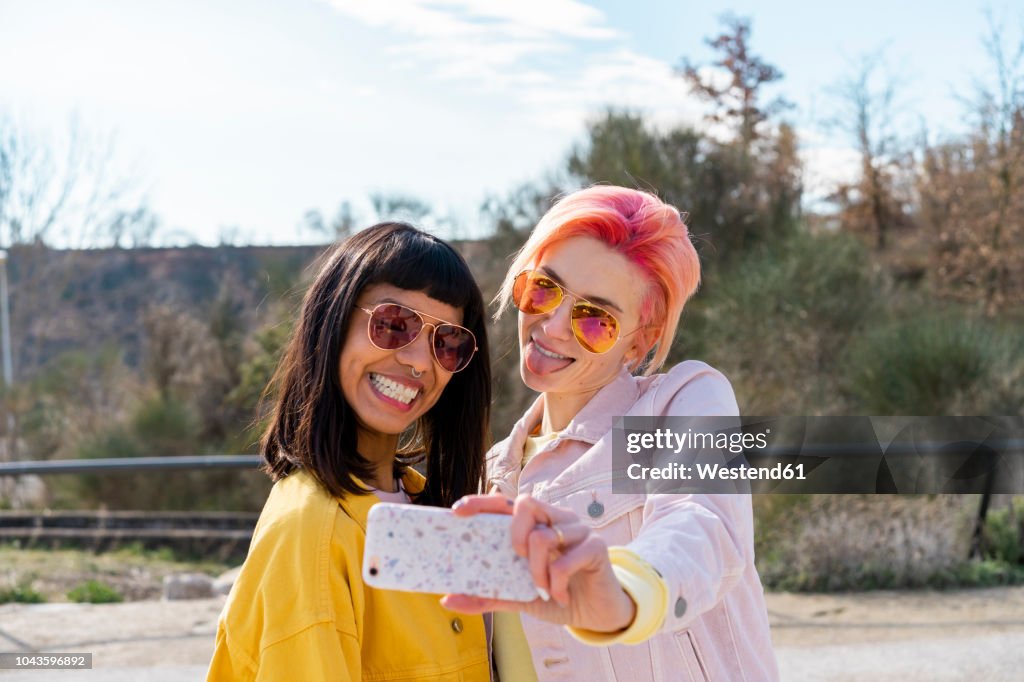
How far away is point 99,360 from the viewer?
48.6 feet

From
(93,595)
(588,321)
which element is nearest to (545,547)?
(588,321)

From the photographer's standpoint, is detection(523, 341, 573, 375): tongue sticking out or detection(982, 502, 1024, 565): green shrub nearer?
detection(523, 341, 573, 375): tongue sticking out

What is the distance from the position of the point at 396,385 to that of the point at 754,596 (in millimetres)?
891

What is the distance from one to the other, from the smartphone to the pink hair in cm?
95

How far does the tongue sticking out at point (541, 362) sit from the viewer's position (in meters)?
2.18

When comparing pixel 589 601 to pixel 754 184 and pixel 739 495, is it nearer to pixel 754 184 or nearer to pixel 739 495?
pixel 739 495

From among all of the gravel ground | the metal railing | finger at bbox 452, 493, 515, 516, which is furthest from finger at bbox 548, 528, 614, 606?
the metal railing

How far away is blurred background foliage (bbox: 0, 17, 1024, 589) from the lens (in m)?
6.35

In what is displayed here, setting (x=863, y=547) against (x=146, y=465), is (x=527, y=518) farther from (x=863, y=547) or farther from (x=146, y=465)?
(x=863, y=547)

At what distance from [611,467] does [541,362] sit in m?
0.35

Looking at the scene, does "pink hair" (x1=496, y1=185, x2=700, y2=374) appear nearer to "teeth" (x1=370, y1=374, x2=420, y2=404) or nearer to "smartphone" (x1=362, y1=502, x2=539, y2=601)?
"teeth" (x1=370, y1=374, x2=420, y2=404)

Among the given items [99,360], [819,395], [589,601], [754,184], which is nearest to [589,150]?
[754,184]

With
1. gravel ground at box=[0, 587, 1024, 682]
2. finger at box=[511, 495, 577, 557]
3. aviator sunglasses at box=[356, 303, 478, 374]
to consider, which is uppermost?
aviator sunglasses at box=[356, 303, 478, 374]

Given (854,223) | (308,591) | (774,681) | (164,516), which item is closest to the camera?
(308,591)
